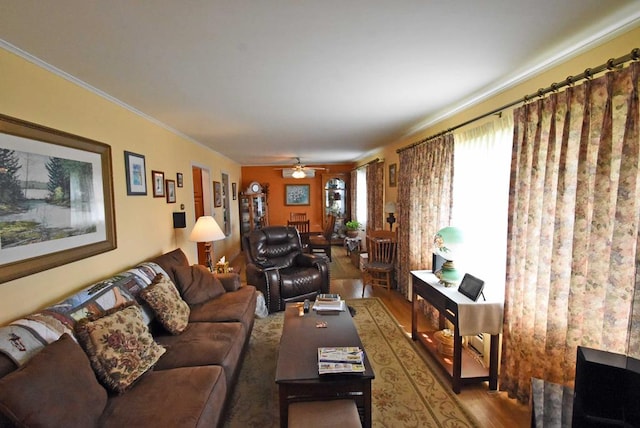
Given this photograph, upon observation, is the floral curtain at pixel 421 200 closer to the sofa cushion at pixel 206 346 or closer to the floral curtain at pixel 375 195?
the floral curtain at pixel 375 195

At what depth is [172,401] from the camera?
4.72 ft

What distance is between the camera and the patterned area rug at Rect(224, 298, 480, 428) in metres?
1.87

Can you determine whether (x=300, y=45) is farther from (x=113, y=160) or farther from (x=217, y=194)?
(x=217, y=194)

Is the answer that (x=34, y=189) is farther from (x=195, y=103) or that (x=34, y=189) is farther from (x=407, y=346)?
(x=407, y=346)

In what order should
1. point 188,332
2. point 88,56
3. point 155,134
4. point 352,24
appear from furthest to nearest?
1. point 155,134
2. point 188,332
3. point 88,56
4. point 352,24

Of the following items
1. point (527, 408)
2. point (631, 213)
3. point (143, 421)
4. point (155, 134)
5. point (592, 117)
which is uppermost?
point (155, 134)

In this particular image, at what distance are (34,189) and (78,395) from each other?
1.29 metres

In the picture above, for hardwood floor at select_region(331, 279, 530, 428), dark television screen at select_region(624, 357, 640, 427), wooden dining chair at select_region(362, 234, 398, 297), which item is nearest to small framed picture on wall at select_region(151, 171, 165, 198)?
wooden dining chair at select_region(362, 234, 398, 297)

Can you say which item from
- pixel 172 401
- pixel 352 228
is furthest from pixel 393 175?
pixel 172 401

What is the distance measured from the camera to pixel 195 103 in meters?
2.59

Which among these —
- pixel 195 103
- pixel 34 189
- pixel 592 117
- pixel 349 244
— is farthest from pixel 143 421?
pixel 349 244

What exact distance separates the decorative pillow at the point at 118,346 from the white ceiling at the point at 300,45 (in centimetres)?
161

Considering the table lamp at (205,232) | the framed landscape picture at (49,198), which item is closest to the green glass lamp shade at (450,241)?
the table lamp at (205,232)

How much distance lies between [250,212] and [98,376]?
5.99 meters
